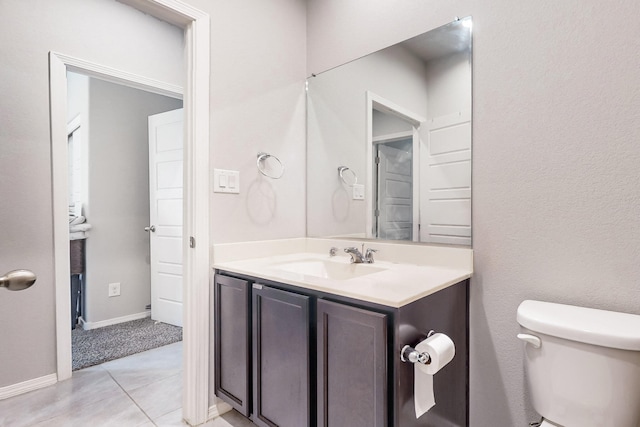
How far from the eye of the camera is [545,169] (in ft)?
3.95

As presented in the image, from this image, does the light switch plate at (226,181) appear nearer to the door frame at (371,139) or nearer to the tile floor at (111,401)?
the door frame at (371,139)

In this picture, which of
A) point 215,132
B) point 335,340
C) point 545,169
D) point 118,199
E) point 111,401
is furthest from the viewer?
point 118,199

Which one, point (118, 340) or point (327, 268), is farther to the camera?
point (118, 340)

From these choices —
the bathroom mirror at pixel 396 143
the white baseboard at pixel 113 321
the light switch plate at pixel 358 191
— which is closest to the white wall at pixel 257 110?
the bathroom mirror at pixel 396 143

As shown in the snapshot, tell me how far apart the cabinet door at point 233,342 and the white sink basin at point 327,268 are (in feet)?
0.72

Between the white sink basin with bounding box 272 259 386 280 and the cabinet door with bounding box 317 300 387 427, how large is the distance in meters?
0.49

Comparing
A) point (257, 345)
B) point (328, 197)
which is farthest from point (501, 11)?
point (257, 345)

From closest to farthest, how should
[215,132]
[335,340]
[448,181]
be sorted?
1. [335,340]
2. [448,181]
3. [215,132]

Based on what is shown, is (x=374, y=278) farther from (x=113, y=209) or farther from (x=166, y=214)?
(x=113, y=209)

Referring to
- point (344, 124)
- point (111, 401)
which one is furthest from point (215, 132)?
point (111, 401)

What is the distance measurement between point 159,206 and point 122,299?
904 millimetres

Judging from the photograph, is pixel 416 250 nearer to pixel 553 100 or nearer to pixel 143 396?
pixel 553 100

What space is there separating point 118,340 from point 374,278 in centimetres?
229

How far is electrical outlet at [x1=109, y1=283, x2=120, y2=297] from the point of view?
2.88 m
